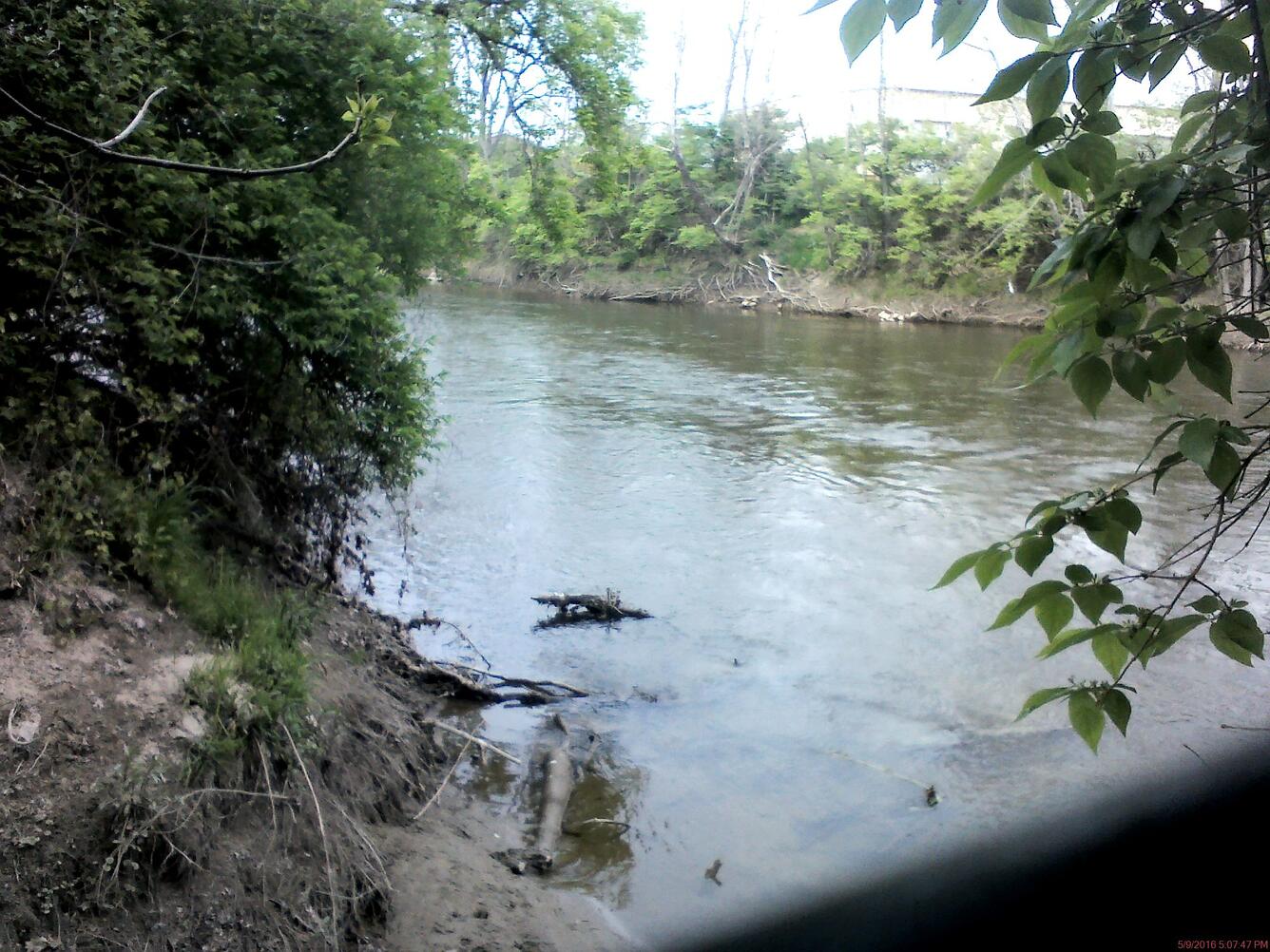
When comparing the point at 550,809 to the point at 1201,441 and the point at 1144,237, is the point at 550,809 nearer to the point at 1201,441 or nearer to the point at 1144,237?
the point at 1201,441

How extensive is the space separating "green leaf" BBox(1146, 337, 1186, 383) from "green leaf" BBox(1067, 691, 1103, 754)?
0.64 meters

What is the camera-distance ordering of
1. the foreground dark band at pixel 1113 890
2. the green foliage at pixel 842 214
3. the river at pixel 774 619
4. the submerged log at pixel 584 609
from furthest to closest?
1. the green foliage at pixel 842 214
2. the submerged log at pixel 584 609
3. the river at pixel 774 619
4. the foreground dark band at pixel 1113 890

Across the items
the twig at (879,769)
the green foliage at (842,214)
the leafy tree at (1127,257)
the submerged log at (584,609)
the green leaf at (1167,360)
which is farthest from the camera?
the green foliage at (842,214)

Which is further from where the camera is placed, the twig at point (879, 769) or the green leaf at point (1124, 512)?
the twig at point (879, 769)

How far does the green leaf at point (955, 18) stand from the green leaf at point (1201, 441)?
2.73ft

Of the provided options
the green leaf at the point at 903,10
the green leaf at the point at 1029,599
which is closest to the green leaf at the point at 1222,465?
the green leaf at the point at 1029,599

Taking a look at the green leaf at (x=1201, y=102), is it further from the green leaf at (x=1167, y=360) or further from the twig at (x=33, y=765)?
the twig at (x=33, y=765)

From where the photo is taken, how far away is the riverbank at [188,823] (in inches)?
132

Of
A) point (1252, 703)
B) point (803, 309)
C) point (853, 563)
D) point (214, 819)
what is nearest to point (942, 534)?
point (853, 563)

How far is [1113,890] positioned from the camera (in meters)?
2.45

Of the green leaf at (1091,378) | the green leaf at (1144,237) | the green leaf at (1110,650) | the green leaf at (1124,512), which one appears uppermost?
the green leaf at (1144,237)

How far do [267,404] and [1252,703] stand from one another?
705 centimetres

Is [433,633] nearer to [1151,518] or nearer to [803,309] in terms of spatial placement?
[1151,518]

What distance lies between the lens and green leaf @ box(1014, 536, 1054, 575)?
6.68 feet
